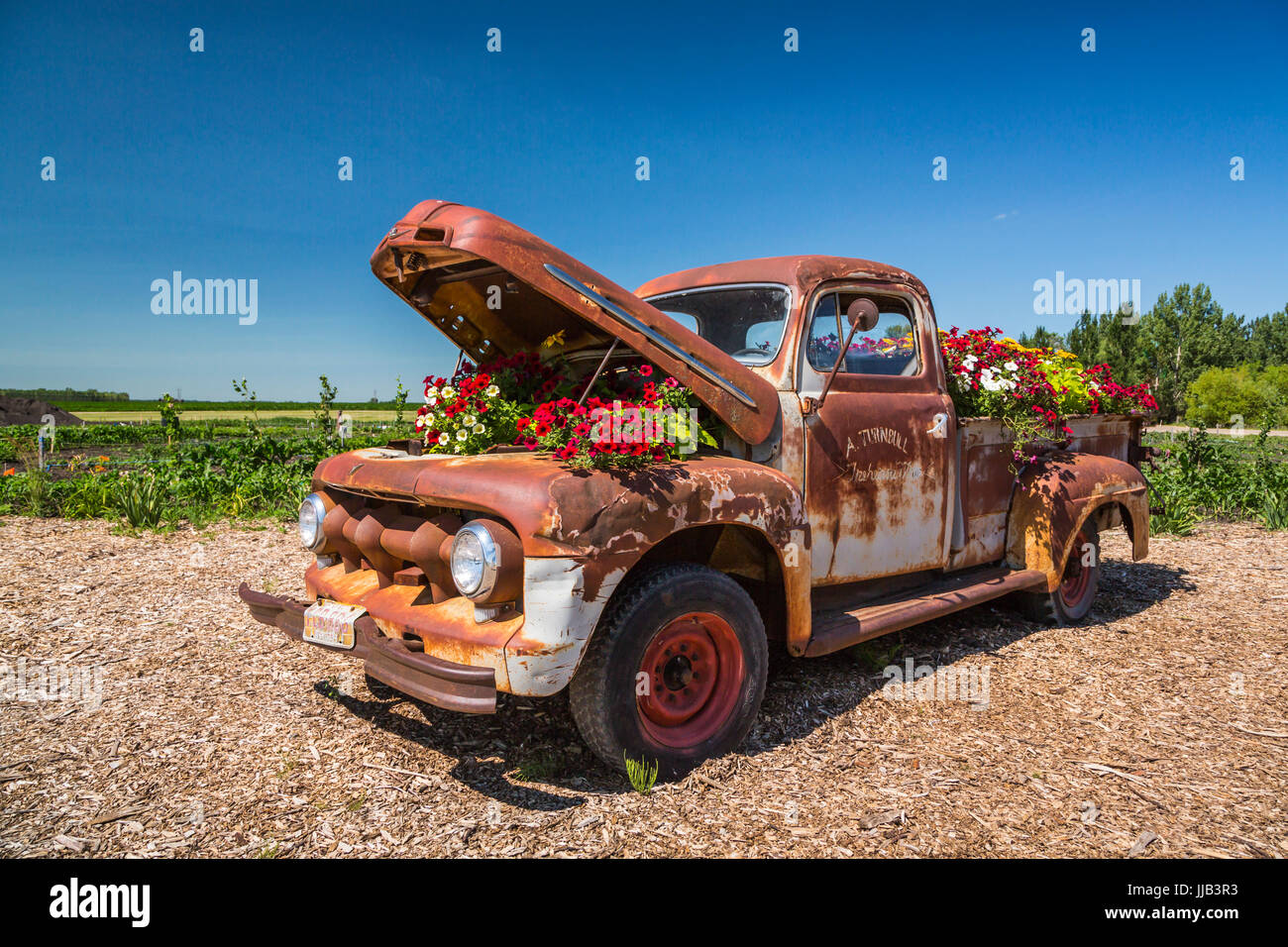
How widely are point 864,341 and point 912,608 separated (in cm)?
149

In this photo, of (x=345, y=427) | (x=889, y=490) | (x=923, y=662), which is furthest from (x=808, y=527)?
(x=345, y=427)

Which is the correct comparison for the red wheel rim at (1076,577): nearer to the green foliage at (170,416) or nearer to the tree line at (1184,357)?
the green foliage at (170,416)

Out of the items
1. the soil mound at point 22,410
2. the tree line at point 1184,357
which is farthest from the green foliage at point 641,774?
the tree line at point 1184,357

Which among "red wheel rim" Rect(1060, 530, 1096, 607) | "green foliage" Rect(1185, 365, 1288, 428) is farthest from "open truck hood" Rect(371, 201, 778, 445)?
"green foliage" Rect(1185, 365, 1288, 428)

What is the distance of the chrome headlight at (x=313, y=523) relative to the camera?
3721mm

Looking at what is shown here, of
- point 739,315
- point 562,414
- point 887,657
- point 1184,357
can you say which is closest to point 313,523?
point 562,414

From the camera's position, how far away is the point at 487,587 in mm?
2650

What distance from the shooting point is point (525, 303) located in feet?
12.1

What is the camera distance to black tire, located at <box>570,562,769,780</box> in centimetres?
280

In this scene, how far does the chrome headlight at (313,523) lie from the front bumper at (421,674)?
61cm

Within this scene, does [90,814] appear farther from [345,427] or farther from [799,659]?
[345,427]
